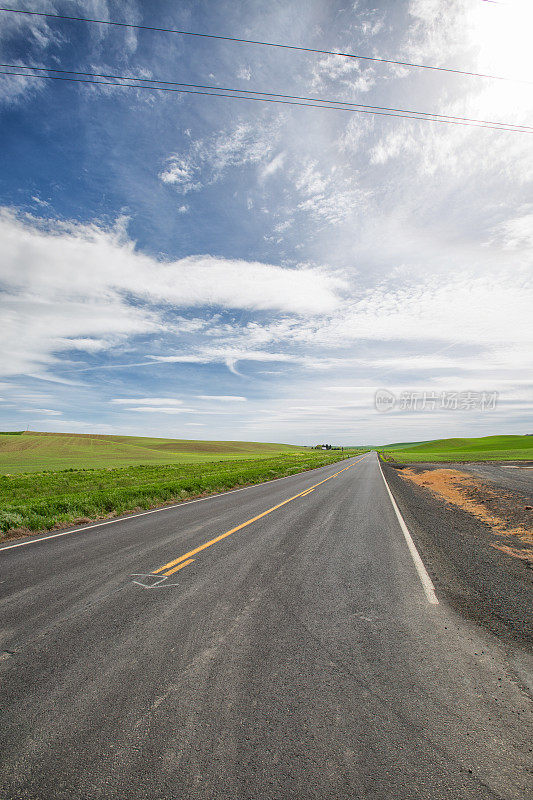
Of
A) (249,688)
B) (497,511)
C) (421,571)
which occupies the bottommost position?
(497,511)

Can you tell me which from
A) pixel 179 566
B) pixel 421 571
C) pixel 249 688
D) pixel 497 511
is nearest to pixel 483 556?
pixel 421 571

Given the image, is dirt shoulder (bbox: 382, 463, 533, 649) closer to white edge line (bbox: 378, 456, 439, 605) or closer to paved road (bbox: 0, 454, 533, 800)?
white edge line (bbox: 378, 456, 439, 605)

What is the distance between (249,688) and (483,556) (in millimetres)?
6367

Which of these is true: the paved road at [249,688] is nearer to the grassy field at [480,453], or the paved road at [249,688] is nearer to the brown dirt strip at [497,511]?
the brown dirt strip at [497,511]

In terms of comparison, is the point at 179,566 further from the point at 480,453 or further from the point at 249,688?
the point at 480,453

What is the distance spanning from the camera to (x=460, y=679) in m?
3.12

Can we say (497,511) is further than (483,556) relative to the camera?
Yes

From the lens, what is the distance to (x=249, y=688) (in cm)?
292

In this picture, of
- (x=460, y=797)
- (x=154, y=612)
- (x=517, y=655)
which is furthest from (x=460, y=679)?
(x=154, y=612)

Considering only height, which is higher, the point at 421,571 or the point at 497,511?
the point at 421,571

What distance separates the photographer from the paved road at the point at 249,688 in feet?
6.98

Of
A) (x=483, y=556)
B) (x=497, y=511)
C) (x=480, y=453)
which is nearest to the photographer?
(x=483, y=556)

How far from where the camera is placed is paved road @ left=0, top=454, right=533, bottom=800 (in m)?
2.13

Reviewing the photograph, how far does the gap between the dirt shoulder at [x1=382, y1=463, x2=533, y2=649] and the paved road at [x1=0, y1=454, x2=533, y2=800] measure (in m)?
0.52
